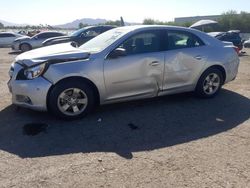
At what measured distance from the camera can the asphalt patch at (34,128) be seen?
4.81 meters

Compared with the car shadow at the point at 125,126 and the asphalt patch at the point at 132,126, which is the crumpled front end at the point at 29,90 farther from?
the asphalt patch at the point at 132,126

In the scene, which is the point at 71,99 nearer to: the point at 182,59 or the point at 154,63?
the point at 154,63

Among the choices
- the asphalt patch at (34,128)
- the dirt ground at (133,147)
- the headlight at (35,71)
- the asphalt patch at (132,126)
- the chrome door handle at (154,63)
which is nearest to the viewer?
the dirt ground at (133,147)

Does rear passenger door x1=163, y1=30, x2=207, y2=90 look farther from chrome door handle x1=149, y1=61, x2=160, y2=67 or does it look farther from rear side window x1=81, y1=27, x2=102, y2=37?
rear side window x1=81, y1=27, x2=102, y2=37

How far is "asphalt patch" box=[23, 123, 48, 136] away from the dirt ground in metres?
0.02

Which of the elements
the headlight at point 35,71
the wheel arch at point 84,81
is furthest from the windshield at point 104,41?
the headlight at point 35,71

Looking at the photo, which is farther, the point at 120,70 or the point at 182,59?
the point at 182,59

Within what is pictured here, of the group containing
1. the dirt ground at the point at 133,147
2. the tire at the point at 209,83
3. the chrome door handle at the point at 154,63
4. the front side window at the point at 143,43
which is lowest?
the dirt ground at the point at 133,147

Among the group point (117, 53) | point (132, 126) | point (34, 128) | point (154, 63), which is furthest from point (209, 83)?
point (34, 128)

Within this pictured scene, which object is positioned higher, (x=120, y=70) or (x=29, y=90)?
(x=120, y=70)

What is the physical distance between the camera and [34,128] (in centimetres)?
502

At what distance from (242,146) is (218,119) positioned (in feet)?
3.65

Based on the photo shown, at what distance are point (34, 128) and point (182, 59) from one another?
3.03 metres

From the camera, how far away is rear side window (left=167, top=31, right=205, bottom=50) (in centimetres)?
619
